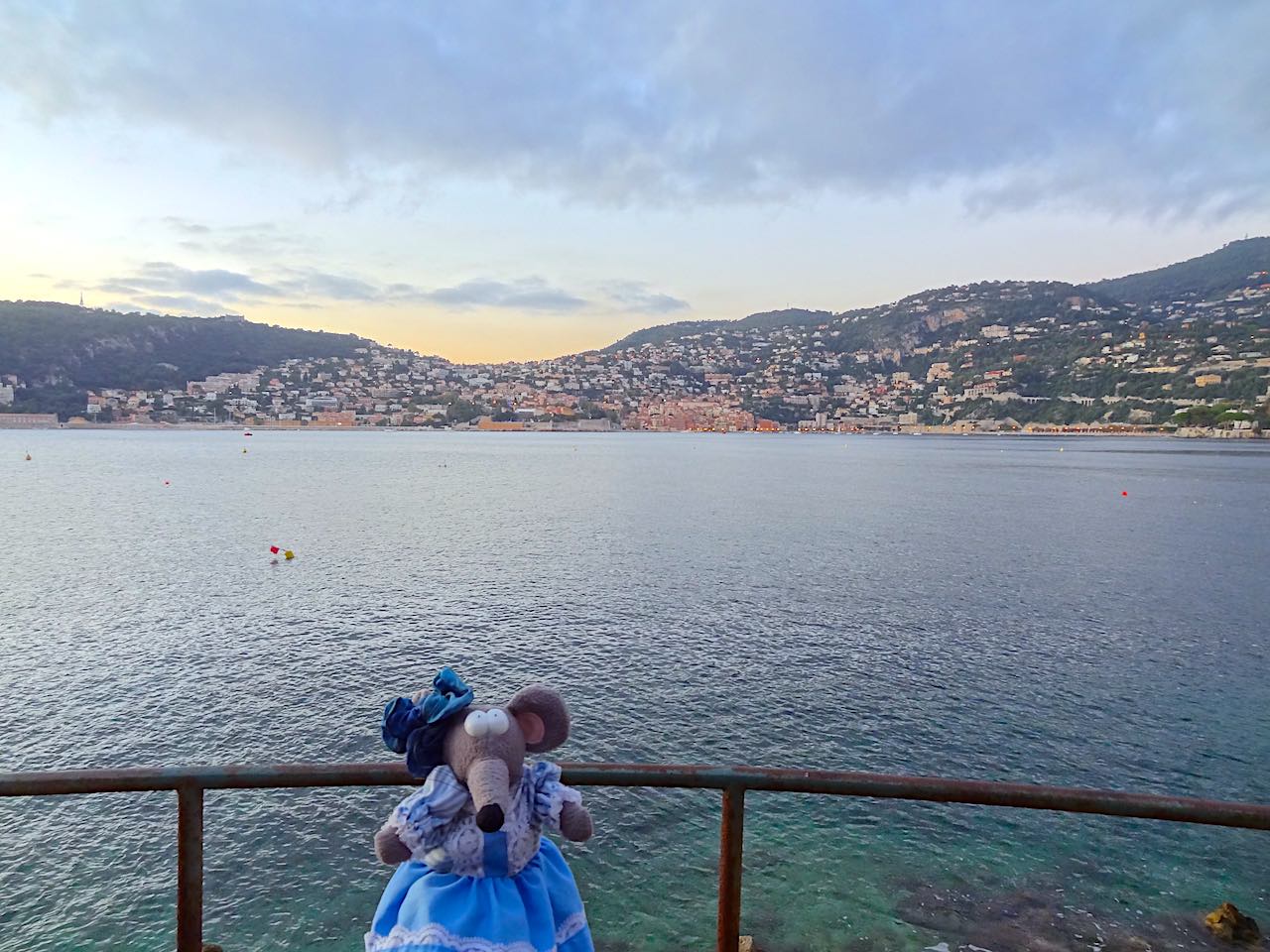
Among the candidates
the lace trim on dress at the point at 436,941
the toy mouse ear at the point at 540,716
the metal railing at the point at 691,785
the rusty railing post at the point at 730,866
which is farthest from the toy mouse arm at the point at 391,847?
the rusty railing post at the point at 730,866

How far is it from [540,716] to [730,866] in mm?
1162

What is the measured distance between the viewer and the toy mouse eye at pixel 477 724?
2221mm

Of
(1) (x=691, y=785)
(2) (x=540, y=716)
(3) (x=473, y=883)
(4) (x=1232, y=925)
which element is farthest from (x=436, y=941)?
(4) (x=1232, y=925)

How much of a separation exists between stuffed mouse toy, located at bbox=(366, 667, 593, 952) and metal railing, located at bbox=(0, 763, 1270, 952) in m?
0.24

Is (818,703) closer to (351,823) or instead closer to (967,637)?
(967,637)

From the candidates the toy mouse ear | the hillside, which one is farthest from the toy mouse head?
the hillside

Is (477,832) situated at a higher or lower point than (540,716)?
lower

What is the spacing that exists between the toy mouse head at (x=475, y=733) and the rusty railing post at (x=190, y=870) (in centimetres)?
96

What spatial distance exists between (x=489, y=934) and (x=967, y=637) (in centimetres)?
2017

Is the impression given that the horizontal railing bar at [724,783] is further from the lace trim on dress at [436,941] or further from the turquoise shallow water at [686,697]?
the turquoise shallow water at [686,697]

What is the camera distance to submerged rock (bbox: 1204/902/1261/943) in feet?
26.3

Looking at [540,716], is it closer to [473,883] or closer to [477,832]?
[477,832]

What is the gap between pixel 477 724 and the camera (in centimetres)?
222

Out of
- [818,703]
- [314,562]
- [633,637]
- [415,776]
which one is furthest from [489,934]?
[314,562]
